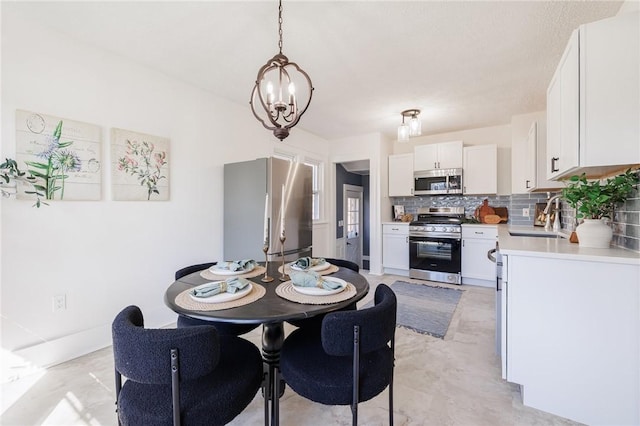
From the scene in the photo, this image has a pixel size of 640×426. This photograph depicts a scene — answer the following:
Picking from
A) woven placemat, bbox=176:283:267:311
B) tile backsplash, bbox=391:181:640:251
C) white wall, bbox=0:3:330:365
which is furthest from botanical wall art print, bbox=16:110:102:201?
tile backsplash, bbox=391:181:640:251

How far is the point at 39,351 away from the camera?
1922 millimetres

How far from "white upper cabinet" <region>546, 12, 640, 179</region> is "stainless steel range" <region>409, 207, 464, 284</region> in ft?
8.91

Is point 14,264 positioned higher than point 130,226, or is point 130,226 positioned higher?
point 130,226

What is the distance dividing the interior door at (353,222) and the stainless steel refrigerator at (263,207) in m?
2.43

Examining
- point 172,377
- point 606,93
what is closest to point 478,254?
point 606,93

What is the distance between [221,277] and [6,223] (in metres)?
1.56

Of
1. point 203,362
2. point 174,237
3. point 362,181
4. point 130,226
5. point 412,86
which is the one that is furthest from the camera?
point 362,181

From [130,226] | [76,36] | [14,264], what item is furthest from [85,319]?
[76,36]

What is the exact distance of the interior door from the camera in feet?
18.3

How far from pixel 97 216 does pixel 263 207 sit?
1.37m

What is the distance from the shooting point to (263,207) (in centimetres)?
271

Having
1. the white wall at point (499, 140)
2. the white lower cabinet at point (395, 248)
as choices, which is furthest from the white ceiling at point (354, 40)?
the white lower cabinet at point (395, 248)

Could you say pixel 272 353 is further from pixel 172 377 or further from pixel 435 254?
pixel 435 254

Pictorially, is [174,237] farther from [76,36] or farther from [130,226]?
[76,36]
